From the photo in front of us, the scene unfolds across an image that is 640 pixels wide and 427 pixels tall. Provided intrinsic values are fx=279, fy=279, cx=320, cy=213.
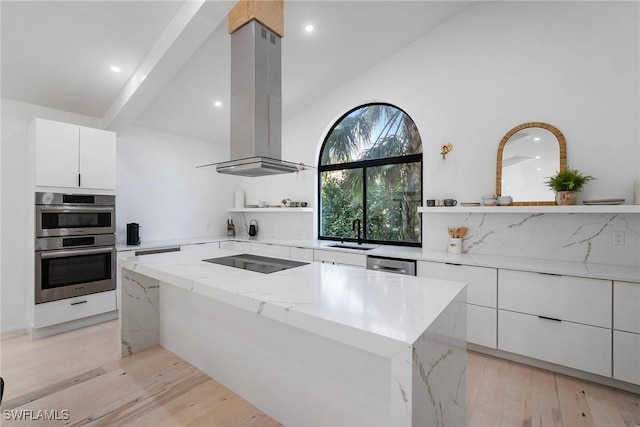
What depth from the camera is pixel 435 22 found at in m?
3.16

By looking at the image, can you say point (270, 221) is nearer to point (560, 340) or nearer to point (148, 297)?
point (148, 297)

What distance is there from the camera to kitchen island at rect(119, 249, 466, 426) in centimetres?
98

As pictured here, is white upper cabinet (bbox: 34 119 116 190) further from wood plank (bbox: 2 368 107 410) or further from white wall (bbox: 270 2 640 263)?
white wall (bbox: 270 2 640 263)

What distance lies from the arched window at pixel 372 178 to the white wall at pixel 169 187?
A: 6.53 ft

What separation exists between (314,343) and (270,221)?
3515 millimetres

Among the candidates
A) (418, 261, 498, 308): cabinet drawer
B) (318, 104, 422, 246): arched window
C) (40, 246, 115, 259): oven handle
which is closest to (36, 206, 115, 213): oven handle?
(40, 246, 115, 259): oven handle

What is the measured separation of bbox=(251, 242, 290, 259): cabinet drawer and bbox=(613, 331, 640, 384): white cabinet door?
10.4 ft

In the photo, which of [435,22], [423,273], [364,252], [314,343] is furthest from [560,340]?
[435,22]

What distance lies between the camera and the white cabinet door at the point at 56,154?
9.32 ft

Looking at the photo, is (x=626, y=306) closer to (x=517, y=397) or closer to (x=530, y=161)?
(x=517, y=397)

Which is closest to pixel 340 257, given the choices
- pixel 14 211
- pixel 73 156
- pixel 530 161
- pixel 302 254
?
pixel 302 254

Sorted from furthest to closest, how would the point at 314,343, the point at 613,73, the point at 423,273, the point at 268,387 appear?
Result: the point at 423,273, the point at 613,73, the point at 268,387, the point at 314,343

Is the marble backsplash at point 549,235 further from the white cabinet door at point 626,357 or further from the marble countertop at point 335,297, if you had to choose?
the marble countertop at point 335,297

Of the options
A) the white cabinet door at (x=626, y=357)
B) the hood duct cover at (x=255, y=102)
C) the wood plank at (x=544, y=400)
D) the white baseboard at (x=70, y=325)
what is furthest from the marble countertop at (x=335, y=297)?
the white baseboard at (x=70, y=325)
